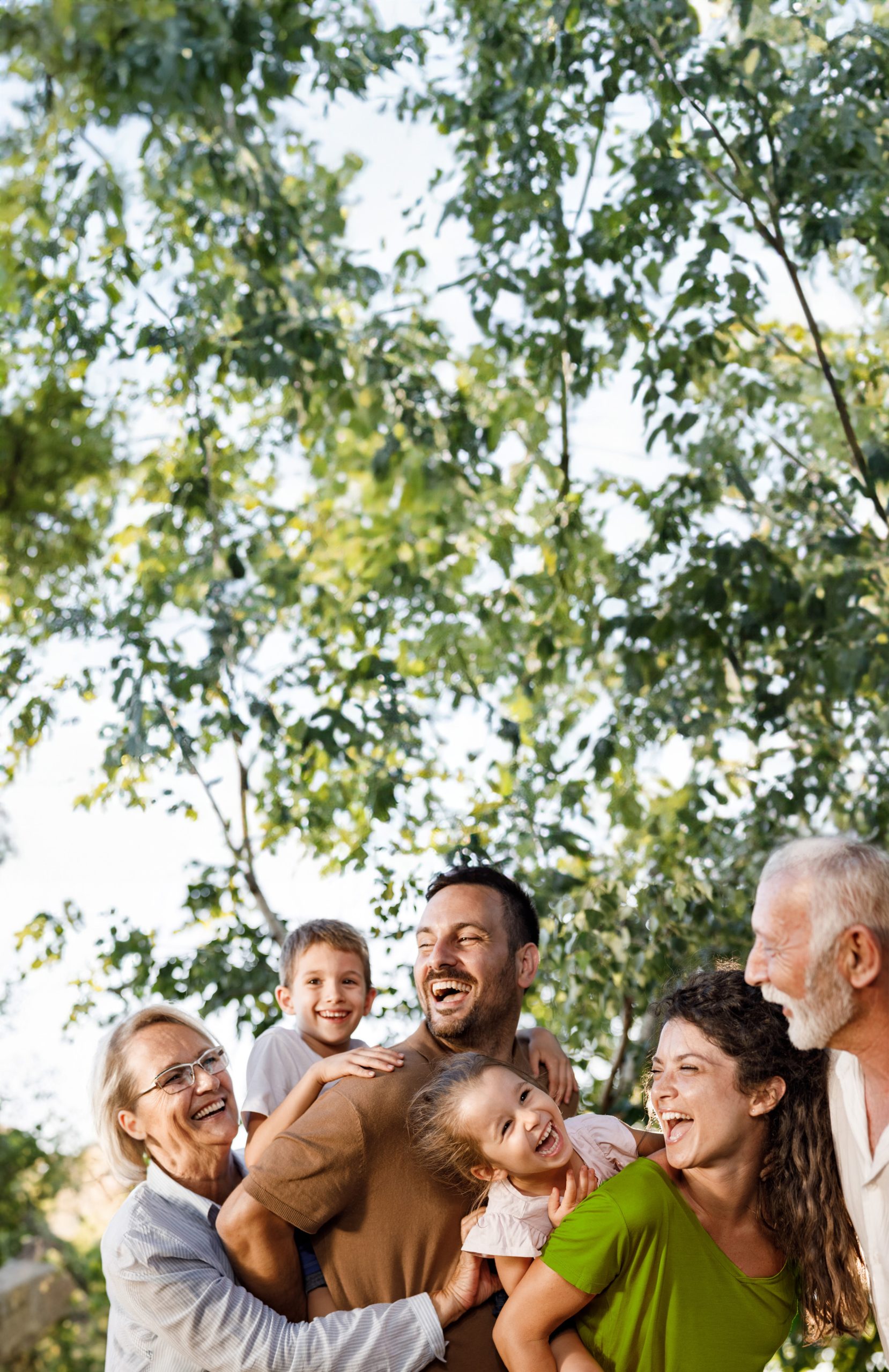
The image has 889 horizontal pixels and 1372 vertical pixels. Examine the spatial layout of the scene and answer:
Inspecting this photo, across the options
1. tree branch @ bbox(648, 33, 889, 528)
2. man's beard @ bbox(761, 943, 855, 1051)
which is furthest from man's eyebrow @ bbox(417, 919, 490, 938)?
tree branch @ bbox(648, 33, 889, 528)

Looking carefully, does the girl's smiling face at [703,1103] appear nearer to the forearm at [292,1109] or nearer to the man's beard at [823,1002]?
the man's beard at [823,1002]

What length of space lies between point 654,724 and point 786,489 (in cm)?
107

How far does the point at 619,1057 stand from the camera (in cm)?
380

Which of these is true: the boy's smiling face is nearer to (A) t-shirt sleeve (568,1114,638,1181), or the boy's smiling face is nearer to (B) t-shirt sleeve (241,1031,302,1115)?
(B) t-shirt sleeve (241,1031,302,1115)

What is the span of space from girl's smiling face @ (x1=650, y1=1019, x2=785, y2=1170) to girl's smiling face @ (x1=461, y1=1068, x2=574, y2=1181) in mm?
143

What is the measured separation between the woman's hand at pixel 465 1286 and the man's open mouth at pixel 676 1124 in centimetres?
28

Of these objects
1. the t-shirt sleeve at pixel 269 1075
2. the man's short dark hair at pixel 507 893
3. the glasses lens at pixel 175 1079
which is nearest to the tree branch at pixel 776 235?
the man's short dark hair at pixel 507 893

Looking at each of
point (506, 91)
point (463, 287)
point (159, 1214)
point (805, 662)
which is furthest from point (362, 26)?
point (159, 1214)

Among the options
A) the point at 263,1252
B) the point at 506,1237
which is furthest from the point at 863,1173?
the point at 263,1252

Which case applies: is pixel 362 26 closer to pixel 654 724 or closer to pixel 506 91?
pixel 506 91

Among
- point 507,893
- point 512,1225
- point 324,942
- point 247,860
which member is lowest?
point 512,1225

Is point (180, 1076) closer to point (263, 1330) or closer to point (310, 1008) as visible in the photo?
point (263, 1330)

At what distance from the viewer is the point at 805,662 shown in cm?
419

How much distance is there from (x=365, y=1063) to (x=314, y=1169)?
0.55ft
